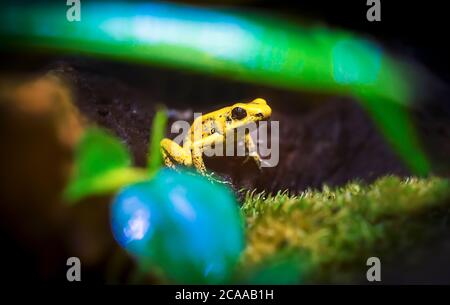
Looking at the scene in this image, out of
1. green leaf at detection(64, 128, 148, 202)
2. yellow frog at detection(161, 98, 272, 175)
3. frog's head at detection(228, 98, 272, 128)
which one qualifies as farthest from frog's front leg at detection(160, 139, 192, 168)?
green leaf at detection(64, 128, 148, 202)

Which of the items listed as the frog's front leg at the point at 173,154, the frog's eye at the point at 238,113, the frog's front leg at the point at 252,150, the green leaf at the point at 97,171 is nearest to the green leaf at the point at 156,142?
the frog's front leg at the point at 173,154

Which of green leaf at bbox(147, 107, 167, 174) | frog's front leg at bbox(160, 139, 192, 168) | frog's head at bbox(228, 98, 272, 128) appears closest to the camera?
green leaf at bbox(147, 107, 167, 174)

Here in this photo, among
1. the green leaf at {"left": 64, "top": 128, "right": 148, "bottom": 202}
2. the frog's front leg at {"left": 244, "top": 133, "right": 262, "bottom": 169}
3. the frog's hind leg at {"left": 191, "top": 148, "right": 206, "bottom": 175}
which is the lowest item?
the green leaf at {"left": 64, "top": 128, "right": 148, "bottom": 202}

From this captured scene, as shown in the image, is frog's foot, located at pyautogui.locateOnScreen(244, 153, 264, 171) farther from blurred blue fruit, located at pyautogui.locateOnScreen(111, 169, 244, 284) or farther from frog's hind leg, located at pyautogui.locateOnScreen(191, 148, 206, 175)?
blurred blue fruit, located at pyautogui.locateOnScreen(111, 169, 244, 284)

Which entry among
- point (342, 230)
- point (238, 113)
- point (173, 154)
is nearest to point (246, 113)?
point (238, 113)

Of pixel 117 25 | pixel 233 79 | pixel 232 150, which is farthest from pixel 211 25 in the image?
pixel 232 150

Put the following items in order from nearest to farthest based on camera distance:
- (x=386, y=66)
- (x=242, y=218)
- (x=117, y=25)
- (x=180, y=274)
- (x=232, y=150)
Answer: (x=180, y=274)
(x=242, y=218)
(x=117, y=25)
(x=232, y=150)
(x=386, y=66)
